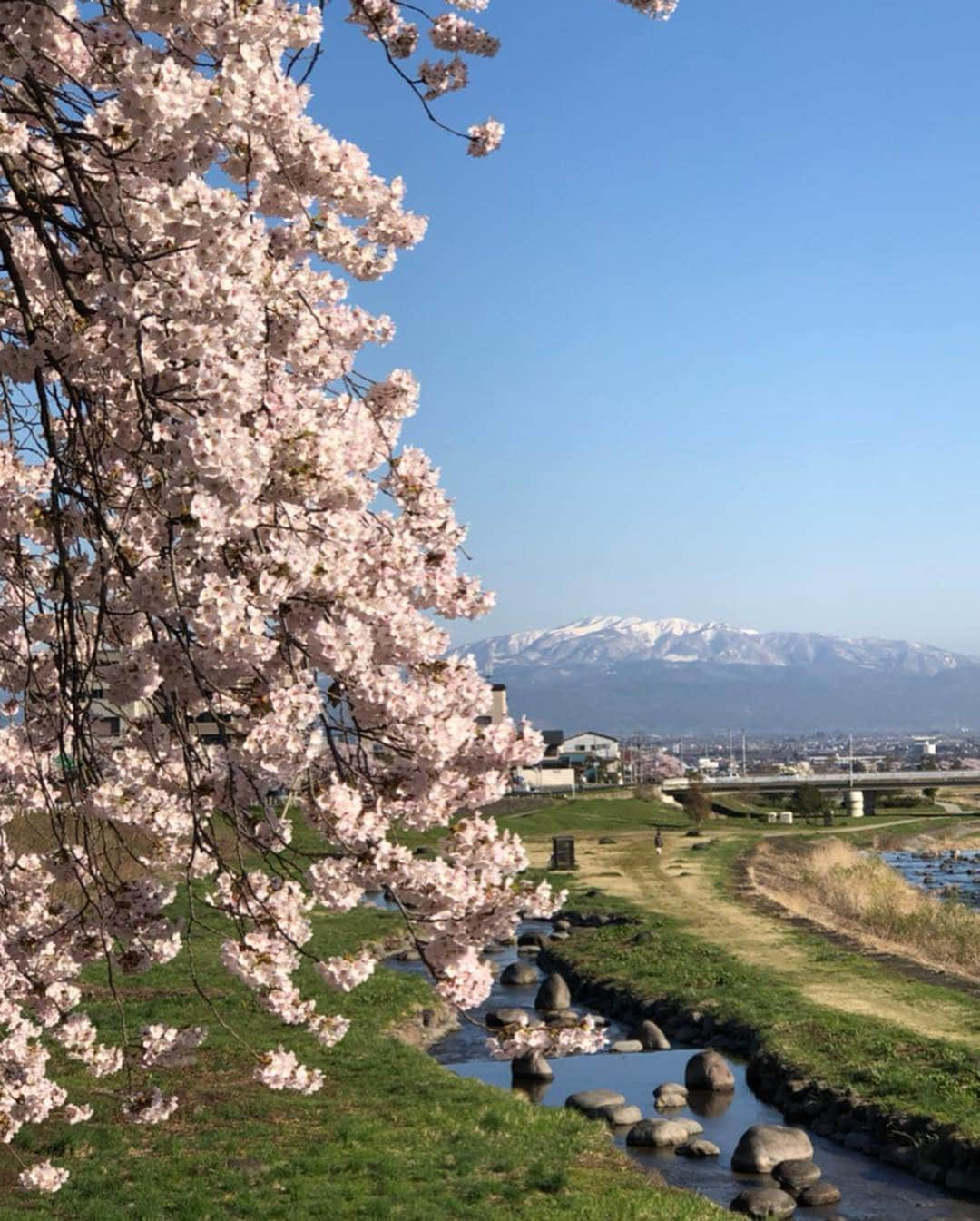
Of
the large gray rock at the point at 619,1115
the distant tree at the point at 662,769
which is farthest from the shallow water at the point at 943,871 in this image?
the distant tree at the point at 662,769

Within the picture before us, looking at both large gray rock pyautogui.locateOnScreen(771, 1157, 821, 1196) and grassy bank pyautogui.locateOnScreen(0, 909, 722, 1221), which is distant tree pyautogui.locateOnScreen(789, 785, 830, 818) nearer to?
grassy bank pyautogui.locateOnScreen(0, 909, 722, 1221)

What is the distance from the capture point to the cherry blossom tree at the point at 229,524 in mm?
6000

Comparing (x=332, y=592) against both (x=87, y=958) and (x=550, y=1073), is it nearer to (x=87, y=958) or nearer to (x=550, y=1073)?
(x=87, y=958)

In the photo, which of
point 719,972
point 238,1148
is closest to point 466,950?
point 238,1148

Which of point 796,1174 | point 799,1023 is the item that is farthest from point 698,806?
point 796,1174

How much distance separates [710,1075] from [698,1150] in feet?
11.4

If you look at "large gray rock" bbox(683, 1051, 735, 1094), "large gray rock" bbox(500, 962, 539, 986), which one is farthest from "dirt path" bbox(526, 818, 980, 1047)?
"large gray rock" bbox(500, 962, 539, 986)

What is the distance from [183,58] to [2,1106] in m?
6.77

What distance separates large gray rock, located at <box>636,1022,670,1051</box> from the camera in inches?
977

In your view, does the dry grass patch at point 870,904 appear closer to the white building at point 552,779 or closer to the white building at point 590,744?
the white building at point 552,779

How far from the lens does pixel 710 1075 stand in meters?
21.6

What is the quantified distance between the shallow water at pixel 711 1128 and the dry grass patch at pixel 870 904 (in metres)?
8.27

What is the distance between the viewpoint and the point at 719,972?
2875 cm

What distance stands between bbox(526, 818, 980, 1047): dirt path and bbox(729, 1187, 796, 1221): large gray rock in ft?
21.4
